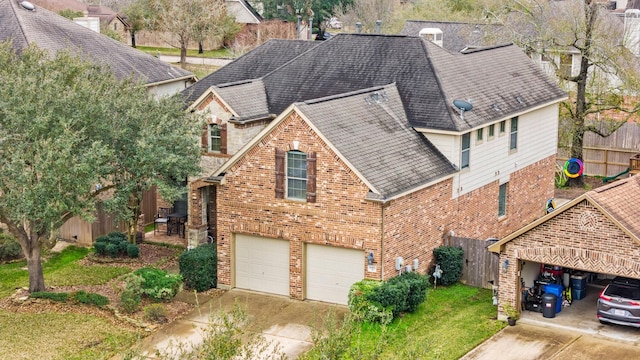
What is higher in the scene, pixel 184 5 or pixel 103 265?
pixel 184 5

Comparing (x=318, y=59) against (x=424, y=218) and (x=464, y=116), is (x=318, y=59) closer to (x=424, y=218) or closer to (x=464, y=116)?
(x=464, y=116)

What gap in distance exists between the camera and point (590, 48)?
145 ft

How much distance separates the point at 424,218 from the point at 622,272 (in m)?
6.58

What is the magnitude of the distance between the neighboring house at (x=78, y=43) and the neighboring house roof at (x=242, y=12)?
4295cm

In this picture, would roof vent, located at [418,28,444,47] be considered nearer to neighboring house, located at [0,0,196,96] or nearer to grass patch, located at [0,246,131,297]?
neighboring house, located at [0,0,196,96]

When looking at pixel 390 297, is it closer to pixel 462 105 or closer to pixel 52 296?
pixel 462 105

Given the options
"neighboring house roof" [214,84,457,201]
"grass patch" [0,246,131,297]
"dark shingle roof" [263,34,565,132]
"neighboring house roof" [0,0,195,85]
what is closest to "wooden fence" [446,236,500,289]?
"neighboring house roof" [214,84,457,201]

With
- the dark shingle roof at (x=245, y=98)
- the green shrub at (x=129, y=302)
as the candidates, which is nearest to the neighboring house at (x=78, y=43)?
the dark shingle roof at (x=245, y=98)

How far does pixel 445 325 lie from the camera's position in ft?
90.9

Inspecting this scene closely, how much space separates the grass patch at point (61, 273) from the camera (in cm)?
3130

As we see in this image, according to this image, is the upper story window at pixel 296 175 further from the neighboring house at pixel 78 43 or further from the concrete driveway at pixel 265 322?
the neighboring house at pixel 78 43

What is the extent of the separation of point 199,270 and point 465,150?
928 cm

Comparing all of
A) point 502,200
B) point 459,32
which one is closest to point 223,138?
point 502,200

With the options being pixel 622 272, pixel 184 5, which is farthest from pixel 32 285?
pixel 184 5
